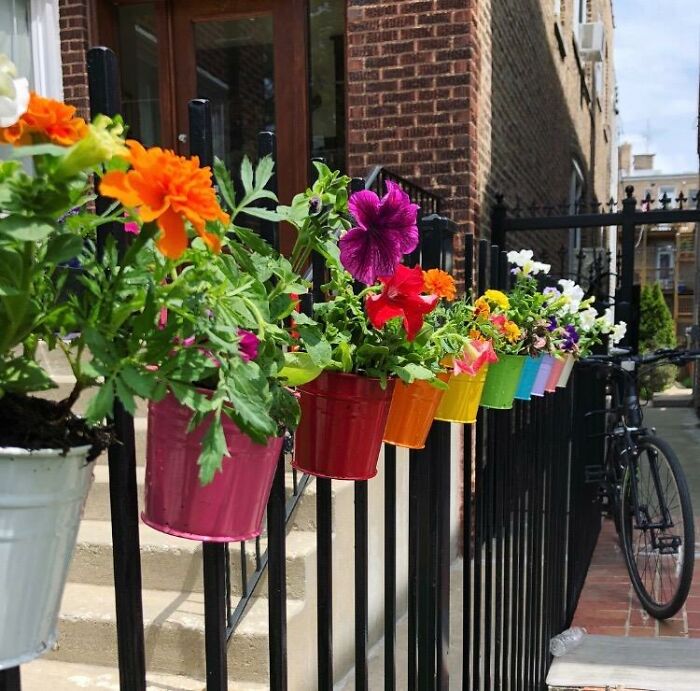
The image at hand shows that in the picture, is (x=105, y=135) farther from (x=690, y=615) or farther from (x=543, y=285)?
(x=690, y=615)

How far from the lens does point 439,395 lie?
49.4 inches

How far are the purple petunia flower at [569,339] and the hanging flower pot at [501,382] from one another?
54 cm

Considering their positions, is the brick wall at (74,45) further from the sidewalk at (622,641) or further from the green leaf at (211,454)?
the green leaf at (211,454)

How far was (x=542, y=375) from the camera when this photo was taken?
6.97 ft

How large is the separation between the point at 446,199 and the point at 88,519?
10.4ft

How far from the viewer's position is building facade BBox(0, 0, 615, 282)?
4.96 metres

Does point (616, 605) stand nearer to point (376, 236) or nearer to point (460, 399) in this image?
point (460, 399)

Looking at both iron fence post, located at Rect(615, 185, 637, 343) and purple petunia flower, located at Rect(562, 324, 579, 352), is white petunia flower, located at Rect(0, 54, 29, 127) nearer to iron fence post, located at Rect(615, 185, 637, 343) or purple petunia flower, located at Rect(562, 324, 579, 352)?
purple petunia flower, located at Rect(562, 324, 579, 352)

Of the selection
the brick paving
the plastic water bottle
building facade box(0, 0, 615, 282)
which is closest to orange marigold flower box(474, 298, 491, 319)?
the plastic water bottle

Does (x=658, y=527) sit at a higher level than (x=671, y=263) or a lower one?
lower

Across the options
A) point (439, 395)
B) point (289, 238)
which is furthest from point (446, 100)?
point (439, 395)

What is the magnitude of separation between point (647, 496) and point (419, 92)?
9.89 ft

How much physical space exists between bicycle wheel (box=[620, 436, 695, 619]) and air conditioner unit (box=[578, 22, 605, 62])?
898 cm

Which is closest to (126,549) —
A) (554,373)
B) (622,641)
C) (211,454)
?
(211,454)
